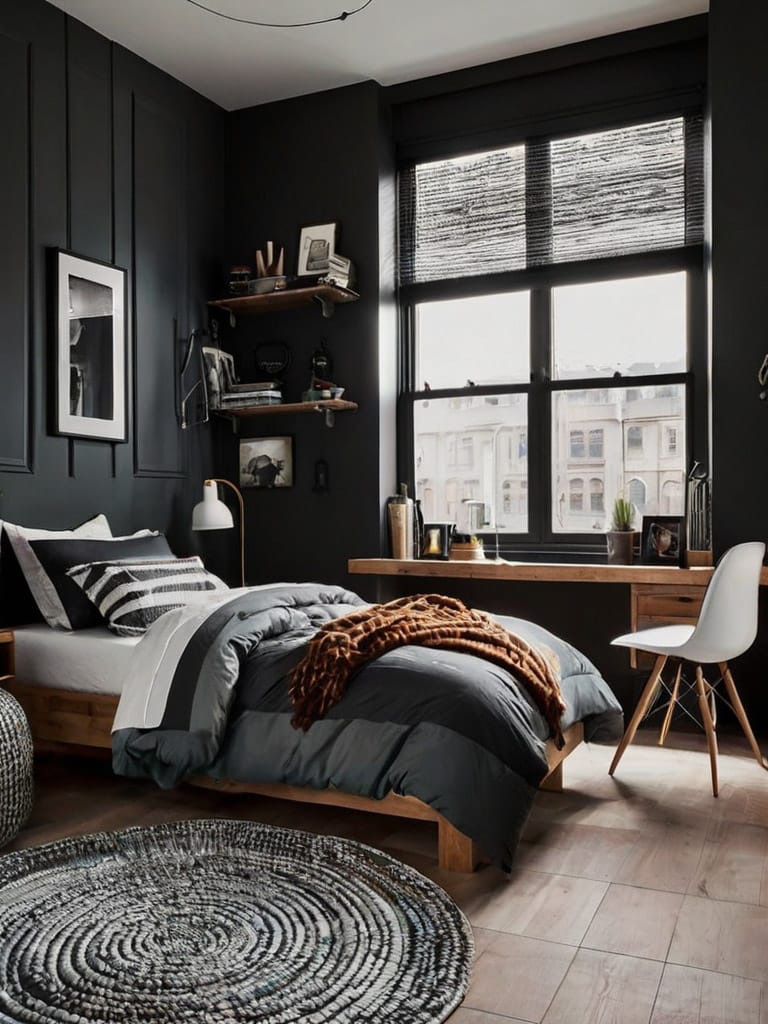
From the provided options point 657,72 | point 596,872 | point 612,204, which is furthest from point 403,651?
point 657,72

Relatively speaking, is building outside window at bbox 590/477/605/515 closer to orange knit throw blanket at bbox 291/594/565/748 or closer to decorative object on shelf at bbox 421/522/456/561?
decorative object on shelf at bbox 421/522/456/561

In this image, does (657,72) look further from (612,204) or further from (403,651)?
(403,651)

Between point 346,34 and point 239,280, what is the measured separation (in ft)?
4.29

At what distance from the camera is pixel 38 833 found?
110 inches

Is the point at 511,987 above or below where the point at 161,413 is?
below

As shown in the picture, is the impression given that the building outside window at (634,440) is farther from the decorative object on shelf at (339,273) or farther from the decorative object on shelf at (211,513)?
the decorative object on shelf at (211,513)

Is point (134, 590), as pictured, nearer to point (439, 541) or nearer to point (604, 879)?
point (439, 541)

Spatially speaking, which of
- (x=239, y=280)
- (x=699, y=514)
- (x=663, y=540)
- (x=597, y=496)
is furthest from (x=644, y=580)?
(x=239, y=280)

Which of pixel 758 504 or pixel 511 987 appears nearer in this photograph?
pixel 511 987

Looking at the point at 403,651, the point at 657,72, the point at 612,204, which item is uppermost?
the point at 657,72

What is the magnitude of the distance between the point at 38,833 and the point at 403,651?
1231 millimetres

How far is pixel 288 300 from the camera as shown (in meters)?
4.86

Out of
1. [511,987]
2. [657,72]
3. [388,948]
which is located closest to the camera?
[511,987]

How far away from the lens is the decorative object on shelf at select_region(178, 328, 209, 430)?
4.79 meters
